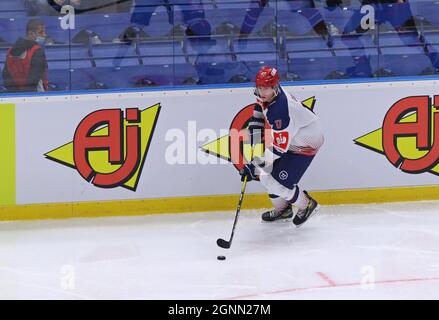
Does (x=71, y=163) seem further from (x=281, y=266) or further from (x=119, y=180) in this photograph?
(x=281, y=266)

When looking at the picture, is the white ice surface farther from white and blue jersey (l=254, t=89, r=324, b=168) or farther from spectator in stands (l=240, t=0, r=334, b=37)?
spectator in stands (l=240, t=0, r=334, b=37)

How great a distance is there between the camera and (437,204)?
6.02 meters

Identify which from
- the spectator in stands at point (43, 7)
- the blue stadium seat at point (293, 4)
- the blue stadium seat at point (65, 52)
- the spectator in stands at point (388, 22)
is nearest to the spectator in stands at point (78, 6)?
the spectator in stands at point (43, 7)

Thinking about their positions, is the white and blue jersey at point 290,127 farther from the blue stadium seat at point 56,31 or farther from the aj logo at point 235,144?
the blue stadium seat at point 56,31

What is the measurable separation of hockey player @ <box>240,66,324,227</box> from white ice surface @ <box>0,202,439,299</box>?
0.19m

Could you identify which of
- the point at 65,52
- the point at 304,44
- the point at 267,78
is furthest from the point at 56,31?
the point at 304,44

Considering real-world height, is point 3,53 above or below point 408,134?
above

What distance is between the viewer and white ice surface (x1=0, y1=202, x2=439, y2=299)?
424 centimetres

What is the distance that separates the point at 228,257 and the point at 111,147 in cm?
134

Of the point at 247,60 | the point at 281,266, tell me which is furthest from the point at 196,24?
the point at 281,266

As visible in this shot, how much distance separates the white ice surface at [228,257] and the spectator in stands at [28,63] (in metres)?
0.92

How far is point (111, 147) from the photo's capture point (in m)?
5.77

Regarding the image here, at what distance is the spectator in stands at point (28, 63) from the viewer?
5.70 meters

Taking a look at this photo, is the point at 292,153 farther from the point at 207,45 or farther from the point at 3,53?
the point at 3,53
